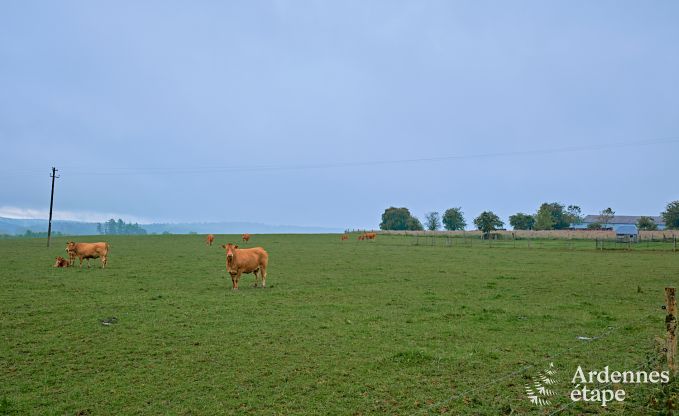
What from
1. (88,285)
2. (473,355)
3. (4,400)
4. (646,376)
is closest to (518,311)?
(473,355)

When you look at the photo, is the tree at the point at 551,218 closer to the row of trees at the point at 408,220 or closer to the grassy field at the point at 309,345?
the row of trees at the point at 408,220

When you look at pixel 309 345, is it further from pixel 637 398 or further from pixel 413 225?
pixel 413 225

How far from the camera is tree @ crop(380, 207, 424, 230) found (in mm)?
153875

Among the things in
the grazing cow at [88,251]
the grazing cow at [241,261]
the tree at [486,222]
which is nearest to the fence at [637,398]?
the grazing cow at [241,261]

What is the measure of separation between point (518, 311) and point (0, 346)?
1358cm

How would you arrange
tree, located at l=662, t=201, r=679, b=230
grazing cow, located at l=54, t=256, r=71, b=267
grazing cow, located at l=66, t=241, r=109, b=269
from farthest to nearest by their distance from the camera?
tree, located at l=662, t=201, r=679, b=230, grazing cow, located at l=66, t=241, r=109, b=269, grazing cow, located at l=54, t=256, r=71, b=267

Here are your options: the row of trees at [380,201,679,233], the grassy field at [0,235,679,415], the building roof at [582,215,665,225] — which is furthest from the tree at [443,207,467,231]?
the grassy field at [0,235,679,415]

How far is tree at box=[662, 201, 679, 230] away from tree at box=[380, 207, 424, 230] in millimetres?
65564

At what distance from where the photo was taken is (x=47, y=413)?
6945 millimetres

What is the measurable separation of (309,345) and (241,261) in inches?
368

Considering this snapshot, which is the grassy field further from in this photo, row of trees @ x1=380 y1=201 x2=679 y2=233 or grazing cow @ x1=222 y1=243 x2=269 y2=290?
row of trees @ x1=380 y1=201 x2=679 y2=233

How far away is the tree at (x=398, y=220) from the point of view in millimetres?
153875

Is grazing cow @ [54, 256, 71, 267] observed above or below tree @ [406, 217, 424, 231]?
below

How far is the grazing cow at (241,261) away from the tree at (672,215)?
396ft
